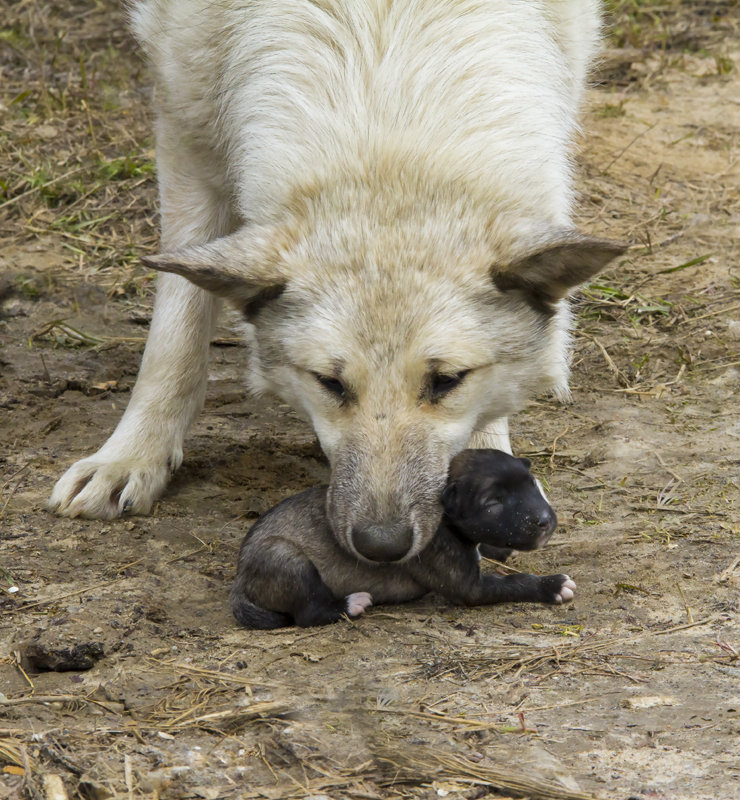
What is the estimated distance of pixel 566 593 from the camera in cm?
385

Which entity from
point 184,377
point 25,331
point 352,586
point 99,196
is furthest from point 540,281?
point 99,196

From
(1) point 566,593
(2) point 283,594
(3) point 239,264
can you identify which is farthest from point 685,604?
(3) point 239,264

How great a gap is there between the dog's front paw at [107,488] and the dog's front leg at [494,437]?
1.26 m

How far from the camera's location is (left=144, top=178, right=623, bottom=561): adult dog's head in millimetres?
3609

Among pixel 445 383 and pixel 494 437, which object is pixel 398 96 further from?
pixel 494 437

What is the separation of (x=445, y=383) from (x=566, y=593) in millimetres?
786

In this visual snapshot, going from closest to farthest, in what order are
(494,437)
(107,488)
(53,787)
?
(53,787) < (107,488) < (494,437)

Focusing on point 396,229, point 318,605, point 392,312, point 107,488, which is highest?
point 396,229

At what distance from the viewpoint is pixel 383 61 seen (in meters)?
3.82

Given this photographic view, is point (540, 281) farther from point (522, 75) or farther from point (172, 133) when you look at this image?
point (172, 133)

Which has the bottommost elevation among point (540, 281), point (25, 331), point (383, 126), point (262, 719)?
point (25, 331)

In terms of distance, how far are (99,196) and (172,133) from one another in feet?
9.36

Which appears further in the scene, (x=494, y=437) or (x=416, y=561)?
(x=494, y=437)

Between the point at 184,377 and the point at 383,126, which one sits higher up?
the point at 383,126
